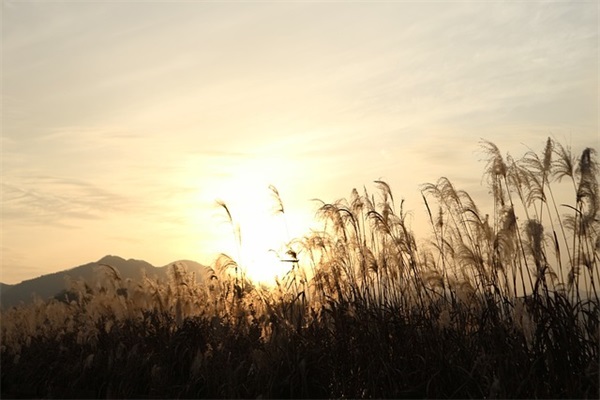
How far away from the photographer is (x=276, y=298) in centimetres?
1086

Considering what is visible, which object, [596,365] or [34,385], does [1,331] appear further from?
[596,365]

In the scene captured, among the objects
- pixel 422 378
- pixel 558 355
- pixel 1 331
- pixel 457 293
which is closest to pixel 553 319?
pixel 558 355

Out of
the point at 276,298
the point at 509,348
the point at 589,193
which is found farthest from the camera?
the point at 276,298

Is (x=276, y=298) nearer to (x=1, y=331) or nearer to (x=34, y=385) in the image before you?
(x=34, y=385)

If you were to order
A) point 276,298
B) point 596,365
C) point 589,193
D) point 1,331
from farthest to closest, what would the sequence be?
point 1,331 → point 276,298 → point 589,193 → point 596,365

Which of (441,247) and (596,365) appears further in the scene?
(441,247)

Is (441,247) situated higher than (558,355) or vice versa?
(441,247)

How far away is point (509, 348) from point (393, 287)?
124 inches

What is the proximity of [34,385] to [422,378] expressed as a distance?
5.03m

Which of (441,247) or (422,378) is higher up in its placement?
(441,247)

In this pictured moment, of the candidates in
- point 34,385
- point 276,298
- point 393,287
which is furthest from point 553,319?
point 34,385

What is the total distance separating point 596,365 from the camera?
244 inches

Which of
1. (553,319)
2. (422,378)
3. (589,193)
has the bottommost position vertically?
(422,378)

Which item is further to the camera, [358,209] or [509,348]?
[358,209]
